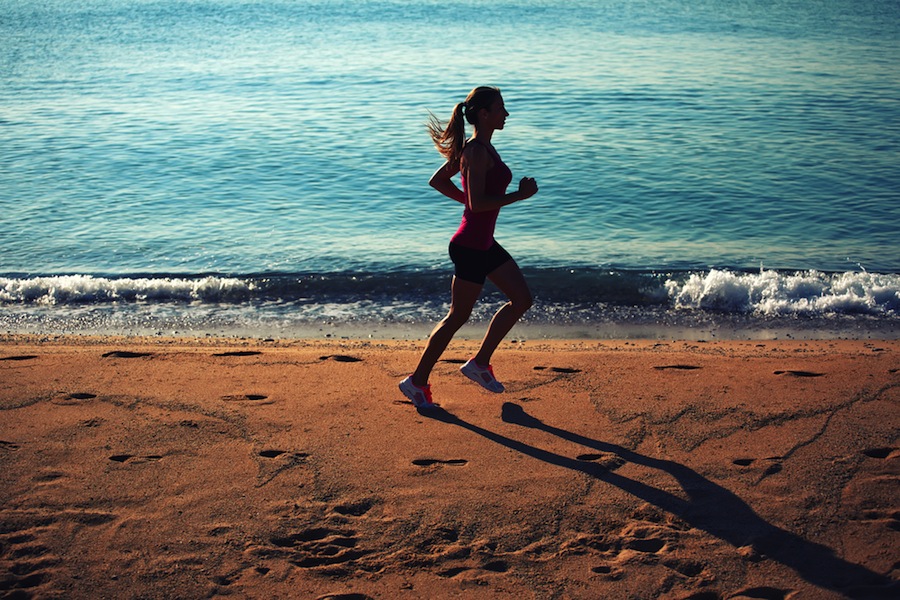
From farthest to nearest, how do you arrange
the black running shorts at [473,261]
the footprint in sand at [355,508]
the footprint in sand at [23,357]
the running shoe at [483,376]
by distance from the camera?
the footprint in sand at [23,357] → the running shoe at [483,376] → the black running shorts at [473,261] → the footprint in sand at [355,508]

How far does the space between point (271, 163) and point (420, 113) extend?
4596 millimetres

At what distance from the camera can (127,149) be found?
16.3 metres

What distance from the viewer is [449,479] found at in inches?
177

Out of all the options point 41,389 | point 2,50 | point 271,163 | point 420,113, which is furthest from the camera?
point 2,50

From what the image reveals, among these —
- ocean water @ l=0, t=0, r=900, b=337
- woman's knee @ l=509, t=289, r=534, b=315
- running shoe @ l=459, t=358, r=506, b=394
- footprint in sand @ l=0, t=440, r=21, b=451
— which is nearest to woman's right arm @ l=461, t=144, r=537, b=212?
woman's knee @ l=509, t=289, r=534, b=315

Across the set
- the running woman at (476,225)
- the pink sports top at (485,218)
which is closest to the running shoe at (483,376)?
the running woman at (476,225)

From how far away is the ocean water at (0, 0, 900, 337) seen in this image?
8891mm

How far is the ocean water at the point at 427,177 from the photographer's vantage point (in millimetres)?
8891

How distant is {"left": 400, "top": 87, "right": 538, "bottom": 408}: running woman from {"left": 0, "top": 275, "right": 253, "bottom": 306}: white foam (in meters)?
4.44

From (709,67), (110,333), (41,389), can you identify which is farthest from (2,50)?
(41,389)

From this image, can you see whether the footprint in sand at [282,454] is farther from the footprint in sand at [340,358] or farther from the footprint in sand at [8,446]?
the footprint in sand at [340,358]

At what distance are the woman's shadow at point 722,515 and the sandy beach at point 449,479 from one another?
0.01m

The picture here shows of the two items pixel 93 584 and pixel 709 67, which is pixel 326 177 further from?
pixel 709 67

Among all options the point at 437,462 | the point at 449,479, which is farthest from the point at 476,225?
the point at 449,479
